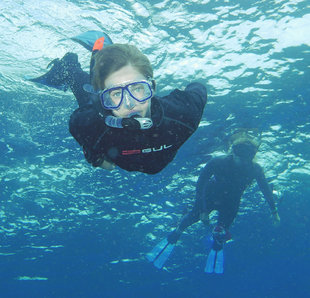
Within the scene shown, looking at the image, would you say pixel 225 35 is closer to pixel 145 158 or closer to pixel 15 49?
pixel 145 158

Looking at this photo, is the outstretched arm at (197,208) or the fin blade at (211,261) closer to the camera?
the fin blade at (211,261)

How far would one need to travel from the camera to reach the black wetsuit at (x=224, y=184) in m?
12.6

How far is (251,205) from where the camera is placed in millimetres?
23156

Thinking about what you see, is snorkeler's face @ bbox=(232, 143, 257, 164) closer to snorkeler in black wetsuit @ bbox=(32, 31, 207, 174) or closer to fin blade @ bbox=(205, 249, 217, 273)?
fin blade @ bbox=(205, 249, 217, 273)

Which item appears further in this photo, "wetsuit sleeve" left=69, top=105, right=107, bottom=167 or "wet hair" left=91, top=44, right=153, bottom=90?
"wet hair" left=91, top=44, right=153, bottom=90

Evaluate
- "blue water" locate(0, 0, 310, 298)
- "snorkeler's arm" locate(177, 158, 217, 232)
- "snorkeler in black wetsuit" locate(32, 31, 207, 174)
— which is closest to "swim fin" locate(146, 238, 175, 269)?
"snorkeler's arm" locate(177, 158, 217, 232)

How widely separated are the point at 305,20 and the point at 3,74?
1113cm

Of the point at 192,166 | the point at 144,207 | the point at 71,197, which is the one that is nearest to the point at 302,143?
the point at 192,166

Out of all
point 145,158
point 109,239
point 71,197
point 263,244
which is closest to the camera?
point 145,158

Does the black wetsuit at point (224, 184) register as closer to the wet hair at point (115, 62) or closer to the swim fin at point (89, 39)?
the swim fin at point (89, 39)

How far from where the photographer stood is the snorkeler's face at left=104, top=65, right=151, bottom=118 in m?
3.26

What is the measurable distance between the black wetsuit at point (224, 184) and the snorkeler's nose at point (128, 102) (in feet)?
31.3

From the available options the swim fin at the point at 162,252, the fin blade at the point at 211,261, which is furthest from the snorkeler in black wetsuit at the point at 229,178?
the fin blade at the point at 211,261

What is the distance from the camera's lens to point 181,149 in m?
14.8
